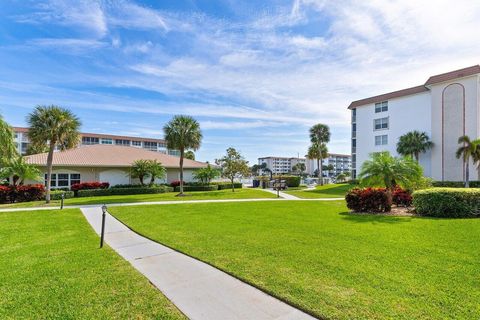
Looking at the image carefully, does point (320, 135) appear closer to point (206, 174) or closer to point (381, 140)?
point (381, 140)

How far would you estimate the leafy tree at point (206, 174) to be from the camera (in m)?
33.1

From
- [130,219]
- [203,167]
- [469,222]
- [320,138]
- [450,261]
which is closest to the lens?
[450,261]

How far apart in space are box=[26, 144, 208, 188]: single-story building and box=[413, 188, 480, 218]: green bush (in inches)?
1052

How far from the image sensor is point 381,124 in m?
41.8

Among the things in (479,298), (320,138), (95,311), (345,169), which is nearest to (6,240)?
(95,311)

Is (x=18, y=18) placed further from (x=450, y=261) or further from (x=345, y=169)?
(x=345, y=169)

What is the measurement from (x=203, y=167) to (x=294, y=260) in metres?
29.7

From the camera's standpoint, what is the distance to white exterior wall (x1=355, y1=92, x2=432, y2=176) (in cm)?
3603

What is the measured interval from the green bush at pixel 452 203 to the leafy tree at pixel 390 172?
147cm

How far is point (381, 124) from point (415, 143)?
7944 mm

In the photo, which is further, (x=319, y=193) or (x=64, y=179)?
(x=319, y=193)

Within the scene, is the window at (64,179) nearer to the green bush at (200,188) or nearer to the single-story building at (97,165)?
the single-story building at (97,165)

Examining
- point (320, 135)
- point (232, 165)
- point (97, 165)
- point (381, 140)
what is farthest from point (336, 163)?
point (97, 165)

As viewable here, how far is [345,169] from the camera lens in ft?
511
